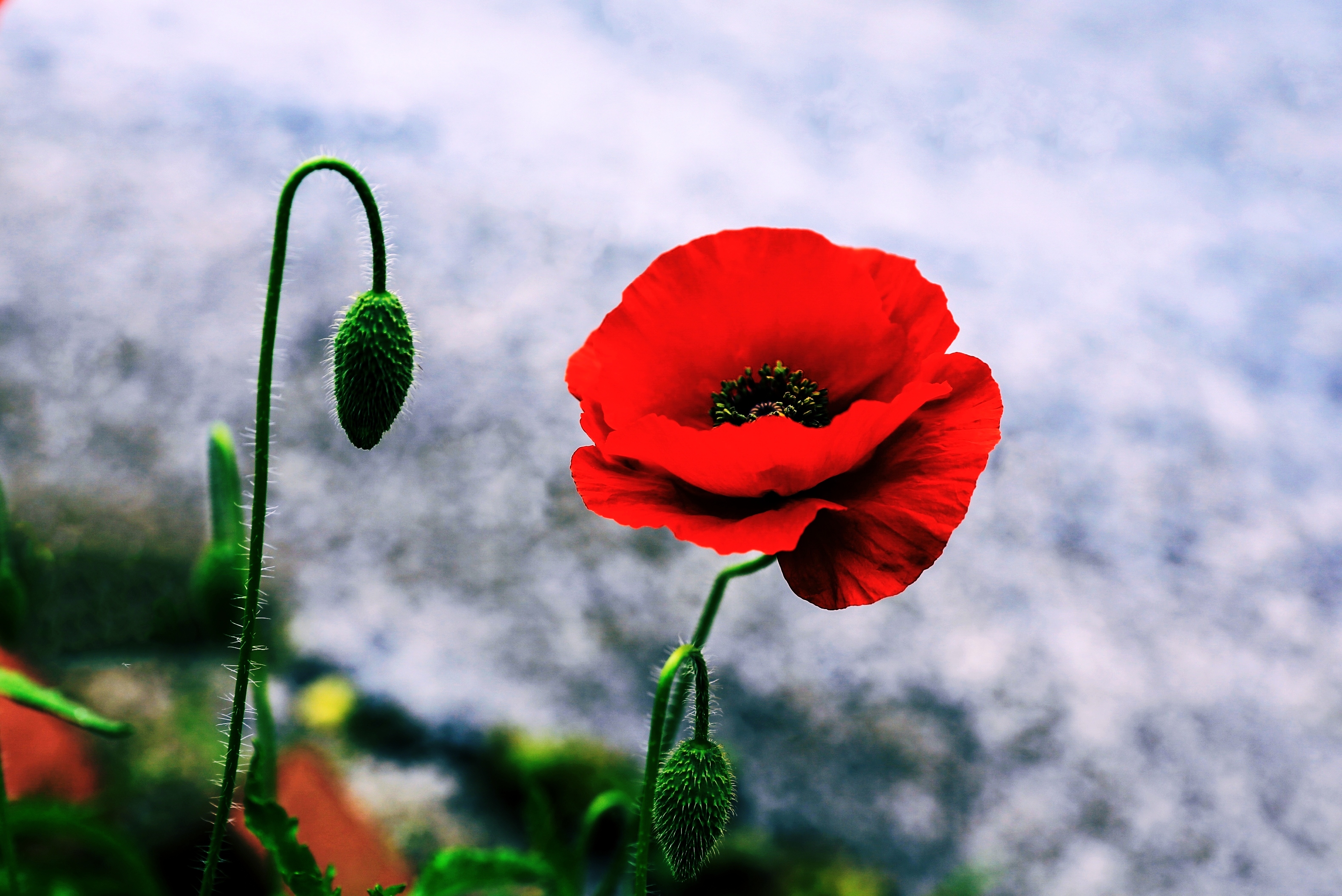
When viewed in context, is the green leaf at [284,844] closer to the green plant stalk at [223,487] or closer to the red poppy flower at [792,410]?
the green plant stalk at [223,487]

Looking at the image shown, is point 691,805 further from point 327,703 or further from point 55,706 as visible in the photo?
point 327,703

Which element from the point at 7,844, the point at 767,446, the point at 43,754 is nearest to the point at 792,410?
the point at 767,446

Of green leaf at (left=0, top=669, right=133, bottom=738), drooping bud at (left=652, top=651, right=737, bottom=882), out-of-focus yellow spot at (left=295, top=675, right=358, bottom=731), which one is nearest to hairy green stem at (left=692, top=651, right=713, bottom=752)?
drooping bud at (left=652, top=651, right=737, bottom=882)

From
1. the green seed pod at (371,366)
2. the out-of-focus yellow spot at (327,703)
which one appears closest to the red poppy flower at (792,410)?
the green seed pod at (371,366)

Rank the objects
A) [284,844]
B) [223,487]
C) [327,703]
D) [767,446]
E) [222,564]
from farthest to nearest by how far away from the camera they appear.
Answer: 1. [327,703]
2. [222,564]
3. [223,487]
4. [284,844]
5. [767,446]

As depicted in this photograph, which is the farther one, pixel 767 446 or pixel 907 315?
pixel 907 315

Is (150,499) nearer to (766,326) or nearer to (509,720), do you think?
(509,720)

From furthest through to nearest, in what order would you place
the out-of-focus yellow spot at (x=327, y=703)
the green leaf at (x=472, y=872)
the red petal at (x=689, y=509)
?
the out-of-focus yellow spot at (x=327, y=703)
the green leaf at (x=472, y=872)
the red petal at (x=689, y=509)

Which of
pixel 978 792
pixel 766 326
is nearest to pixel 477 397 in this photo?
pixel 978 792
